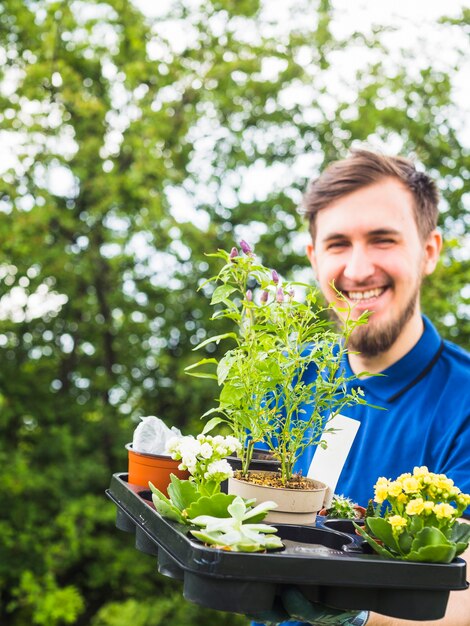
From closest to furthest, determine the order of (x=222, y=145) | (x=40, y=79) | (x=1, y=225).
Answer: (x=1, y=225) < (x=40, y=79) < (x=222, y=145)

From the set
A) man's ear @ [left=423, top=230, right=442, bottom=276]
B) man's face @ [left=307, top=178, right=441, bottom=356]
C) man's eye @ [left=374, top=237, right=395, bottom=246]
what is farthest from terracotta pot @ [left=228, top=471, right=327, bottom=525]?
man's ear @ [left=423, top=230, right=442, bottom=276]

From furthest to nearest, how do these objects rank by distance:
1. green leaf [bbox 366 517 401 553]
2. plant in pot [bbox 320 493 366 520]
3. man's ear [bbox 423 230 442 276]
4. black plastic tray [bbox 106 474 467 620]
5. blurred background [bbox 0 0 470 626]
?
blurred background [bbox 0 0 470 626] < man's ear [bbox 423 230 442 276] < plant in pot [bbox 320 493 366 520] < green leaf [bbox 366 517 401 553] < black plastic tray [bbox 106 474 467 620]

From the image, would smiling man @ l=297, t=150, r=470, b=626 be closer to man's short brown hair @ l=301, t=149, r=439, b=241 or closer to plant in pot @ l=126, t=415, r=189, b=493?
man's short brown hair @ l=301, t=149, r=439, b=241

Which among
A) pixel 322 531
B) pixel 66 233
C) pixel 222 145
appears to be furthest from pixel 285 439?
pixel 222 145

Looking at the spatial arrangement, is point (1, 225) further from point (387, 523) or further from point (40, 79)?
point (387, 523)

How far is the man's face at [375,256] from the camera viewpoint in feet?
6.05

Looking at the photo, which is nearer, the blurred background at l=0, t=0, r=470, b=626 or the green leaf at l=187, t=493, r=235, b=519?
the green leaf at l=187, t=493, r=235, b=519

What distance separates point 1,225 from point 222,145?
185 cm

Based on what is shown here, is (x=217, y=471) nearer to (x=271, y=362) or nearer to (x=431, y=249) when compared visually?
(x=271, y=362)

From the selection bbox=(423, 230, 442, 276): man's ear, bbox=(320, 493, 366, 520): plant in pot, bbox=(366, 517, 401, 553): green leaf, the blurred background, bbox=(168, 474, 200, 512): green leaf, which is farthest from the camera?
the blurred background

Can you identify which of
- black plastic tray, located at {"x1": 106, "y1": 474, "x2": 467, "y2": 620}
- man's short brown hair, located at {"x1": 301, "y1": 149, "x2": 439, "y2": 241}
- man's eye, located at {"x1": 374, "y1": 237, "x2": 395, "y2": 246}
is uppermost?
man's short brown hair, located at {"x1": 301, "y1": 149, "x2": 439, "y2": 241}

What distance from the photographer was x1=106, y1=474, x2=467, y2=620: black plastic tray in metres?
0.96

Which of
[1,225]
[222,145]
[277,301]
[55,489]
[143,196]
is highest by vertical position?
[222,145]

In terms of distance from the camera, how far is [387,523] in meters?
1.07
